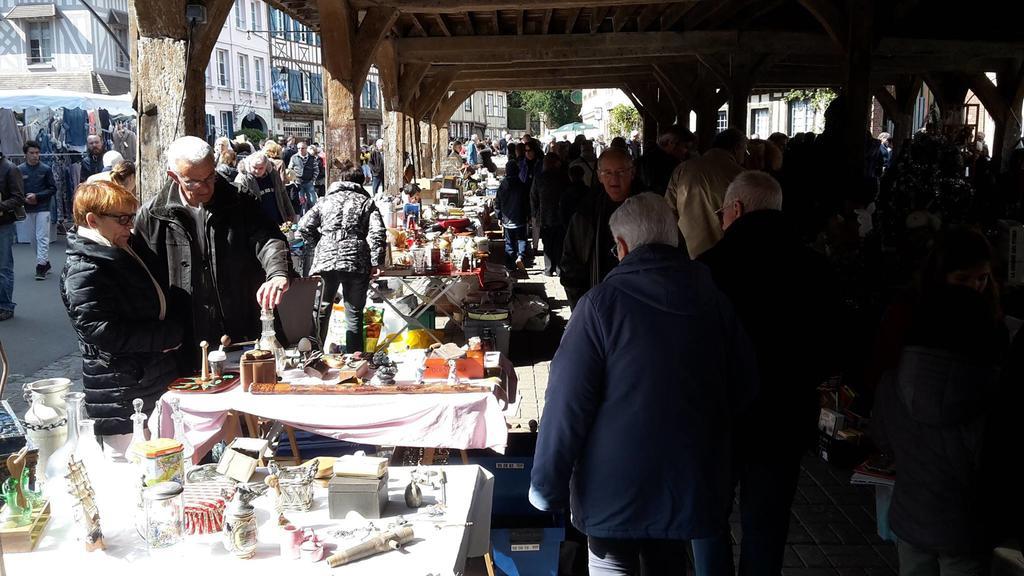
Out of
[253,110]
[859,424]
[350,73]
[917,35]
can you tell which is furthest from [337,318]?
[253,110]

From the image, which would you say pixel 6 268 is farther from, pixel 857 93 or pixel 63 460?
pixel 857 93

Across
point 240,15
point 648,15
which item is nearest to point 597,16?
point 648,15

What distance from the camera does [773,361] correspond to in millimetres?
2871

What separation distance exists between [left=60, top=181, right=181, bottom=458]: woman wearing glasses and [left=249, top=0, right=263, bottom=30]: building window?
130 feet

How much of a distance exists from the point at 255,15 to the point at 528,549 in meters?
41.4

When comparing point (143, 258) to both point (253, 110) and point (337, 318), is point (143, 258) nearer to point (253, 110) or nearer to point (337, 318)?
point (337, 318)

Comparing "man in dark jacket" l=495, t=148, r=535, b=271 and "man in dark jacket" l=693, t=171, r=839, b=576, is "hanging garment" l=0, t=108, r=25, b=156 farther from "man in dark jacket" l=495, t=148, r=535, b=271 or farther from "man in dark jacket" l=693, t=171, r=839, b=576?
"man in dark jacket" l=693, t=171, r=839, b=576

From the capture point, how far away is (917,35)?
12.2 metres

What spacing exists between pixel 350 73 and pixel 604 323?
21.7 ft

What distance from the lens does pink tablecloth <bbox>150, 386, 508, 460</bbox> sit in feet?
11.9

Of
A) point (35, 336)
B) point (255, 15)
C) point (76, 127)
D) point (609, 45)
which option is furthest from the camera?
point (255, 15)

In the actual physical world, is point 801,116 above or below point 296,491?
above

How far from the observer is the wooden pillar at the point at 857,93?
7559 mm

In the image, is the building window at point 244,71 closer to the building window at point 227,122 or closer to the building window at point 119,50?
the building window at point 227,122
